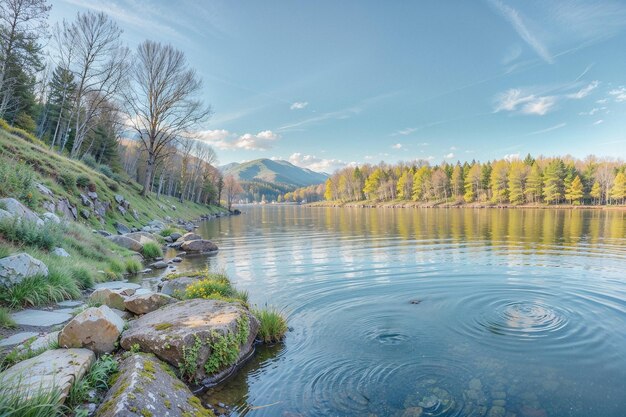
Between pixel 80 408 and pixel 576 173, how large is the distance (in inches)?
5219

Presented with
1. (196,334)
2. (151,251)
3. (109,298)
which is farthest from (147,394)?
(151,251)

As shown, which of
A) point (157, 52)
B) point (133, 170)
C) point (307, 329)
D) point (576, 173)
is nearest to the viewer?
point (307, 329)

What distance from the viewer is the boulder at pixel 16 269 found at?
8.01 m

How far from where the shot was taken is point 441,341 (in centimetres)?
875

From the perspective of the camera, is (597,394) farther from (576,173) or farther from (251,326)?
(576,173)

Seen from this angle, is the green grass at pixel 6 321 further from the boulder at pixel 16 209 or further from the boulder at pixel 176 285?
the boulder at pixel 16 209

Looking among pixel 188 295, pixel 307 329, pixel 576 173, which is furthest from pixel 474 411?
pixel 576 173

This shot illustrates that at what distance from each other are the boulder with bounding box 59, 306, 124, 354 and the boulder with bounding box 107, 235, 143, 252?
15.2 metres

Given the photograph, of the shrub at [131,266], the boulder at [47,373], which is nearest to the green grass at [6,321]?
the boulder at [47,373]

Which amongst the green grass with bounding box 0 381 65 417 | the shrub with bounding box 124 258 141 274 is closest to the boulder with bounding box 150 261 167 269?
the shrub with bounding box 124 258 141 274

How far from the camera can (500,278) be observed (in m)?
15.1

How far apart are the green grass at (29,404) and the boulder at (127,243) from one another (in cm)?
1791

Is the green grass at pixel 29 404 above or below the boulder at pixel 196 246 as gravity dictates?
above

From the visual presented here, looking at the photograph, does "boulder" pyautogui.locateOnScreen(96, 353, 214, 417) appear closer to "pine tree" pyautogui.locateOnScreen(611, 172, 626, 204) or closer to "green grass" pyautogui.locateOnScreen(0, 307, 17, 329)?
"green grass" pyautogui.locateOnScreen(0, 307, 17, 329)
